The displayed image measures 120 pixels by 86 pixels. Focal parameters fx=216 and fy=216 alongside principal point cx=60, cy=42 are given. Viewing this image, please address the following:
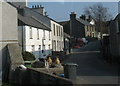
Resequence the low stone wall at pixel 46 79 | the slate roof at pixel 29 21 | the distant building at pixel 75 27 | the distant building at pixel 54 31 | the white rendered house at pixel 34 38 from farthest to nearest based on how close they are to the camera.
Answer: the distant building at pixel 75 27 → the distant building at pixel 54 31 → the slate roof at pixel 29 21 → the white rendered house at pixel 34 38 → the low stone wall at pixel 46 79

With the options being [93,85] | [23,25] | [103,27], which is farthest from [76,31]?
[93,85]

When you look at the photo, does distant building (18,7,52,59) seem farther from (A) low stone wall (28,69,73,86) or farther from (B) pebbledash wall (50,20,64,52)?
(A) low stone wall (28,69,73,86)

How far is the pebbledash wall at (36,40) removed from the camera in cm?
2520

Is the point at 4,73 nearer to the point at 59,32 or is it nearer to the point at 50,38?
the point at 50,38

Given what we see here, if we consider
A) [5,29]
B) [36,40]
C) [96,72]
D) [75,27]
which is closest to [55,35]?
[36,40]

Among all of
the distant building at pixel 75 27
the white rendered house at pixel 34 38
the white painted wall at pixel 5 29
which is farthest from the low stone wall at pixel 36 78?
the distant building at pixel 75 27

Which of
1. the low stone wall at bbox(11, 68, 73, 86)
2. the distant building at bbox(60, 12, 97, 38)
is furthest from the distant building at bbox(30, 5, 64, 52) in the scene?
the distant building at bbox(60, 12, 97, 38)

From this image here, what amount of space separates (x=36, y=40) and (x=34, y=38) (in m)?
0.88

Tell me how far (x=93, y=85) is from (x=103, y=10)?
58128 millimetres

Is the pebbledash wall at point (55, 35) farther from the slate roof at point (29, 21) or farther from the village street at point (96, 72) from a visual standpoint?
the village street at point (96, 72)

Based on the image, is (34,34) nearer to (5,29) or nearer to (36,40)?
(36,40)

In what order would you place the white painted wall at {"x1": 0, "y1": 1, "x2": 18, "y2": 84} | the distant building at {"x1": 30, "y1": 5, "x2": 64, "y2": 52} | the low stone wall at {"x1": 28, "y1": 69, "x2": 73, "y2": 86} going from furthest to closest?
the distant building at {"x1": 30, "y1": 5, "x2": 64, "y2": 52}, the white painted wall at {"x1": 0, "y1": 1, "x2": 18, "y2": 84}, the low stone wall at {"x1": 28, "y1": 69, "x2": 73, "y2": 86}

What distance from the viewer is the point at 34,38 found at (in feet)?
93.5

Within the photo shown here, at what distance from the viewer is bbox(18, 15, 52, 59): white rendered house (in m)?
25.2
